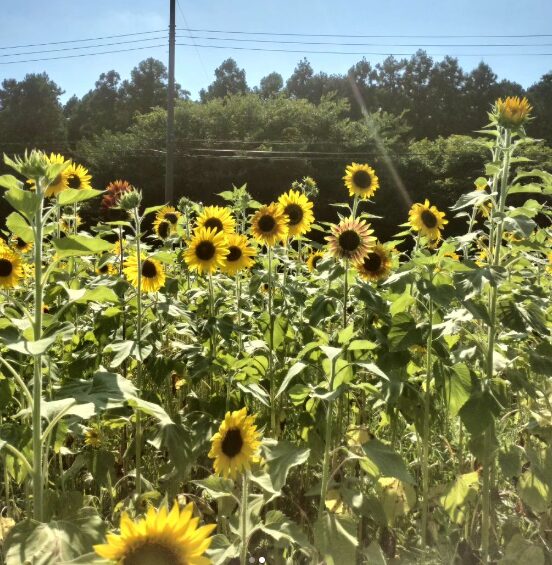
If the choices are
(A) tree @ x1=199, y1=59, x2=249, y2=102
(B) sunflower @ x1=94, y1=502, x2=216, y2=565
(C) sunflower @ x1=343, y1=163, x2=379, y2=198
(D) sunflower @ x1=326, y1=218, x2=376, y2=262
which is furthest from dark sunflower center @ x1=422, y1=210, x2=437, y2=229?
(A) tree @ x1=199, y1=59, x2=249, y2=102

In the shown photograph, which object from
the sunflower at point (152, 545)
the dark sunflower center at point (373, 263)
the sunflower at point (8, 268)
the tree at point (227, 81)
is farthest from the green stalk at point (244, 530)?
the tree at point (227, 81)

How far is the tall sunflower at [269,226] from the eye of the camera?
309 cm

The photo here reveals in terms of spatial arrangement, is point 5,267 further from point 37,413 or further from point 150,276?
point 37,413

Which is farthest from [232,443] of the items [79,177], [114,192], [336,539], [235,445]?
[79,177]

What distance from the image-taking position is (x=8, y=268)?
308 centimetres

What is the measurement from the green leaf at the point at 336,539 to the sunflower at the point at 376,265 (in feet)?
4.20

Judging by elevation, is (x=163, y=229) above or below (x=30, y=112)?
below

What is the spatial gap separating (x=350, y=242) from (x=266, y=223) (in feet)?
1.92

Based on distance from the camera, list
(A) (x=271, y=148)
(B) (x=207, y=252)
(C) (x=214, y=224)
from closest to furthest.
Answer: (B) (x=207, y=252)
(C) (x=214, y=224)
(A) (x=271, y=148)

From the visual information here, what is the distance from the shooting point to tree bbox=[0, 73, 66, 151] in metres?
36.7

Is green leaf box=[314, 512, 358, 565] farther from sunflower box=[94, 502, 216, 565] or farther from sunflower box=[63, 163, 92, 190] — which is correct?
sunflower box=[63, 163, 92, 190]

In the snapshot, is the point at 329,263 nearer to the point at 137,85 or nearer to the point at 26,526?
the point at 26,526

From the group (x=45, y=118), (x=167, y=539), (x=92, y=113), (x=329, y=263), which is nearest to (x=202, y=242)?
(x=329, y=263)

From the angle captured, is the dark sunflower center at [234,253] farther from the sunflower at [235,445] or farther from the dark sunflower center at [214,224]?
the sunflower at [235,445]
